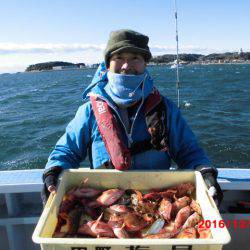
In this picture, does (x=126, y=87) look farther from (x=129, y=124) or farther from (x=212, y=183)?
(x=212, y=183)

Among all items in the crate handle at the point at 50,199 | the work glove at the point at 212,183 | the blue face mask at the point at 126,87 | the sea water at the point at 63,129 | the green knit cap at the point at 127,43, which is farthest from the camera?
the sea water at the point at 63,129

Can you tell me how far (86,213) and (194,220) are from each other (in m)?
0.73

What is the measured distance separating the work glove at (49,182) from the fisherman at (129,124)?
0.73 feet

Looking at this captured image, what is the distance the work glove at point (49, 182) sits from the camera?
2.64m

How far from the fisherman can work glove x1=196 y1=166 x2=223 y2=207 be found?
0.22 metres

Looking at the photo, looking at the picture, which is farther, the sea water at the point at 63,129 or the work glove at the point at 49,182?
the sea water at the point at 63,129

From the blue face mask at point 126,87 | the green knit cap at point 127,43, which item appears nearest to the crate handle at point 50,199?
the blue face mask at point 126,87

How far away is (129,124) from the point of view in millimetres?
3178

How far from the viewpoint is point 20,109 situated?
3011 cm

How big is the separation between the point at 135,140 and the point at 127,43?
76 cm

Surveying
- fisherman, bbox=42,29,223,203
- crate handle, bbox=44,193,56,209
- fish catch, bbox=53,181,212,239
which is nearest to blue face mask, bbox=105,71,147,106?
fisherman, bbox=42,29,223,203

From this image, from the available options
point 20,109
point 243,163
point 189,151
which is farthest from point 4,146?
point 189,151

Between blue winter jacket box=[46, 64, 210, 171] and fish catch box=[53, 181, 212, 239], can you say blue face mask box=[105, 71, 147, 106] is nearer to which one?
blue winter jacket box=[46, 64, 210, 171]

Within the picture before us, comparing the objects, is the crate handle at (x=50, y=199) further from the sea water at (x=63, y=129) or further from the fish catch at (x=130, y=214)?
the sea water at (x=63, y=129)
